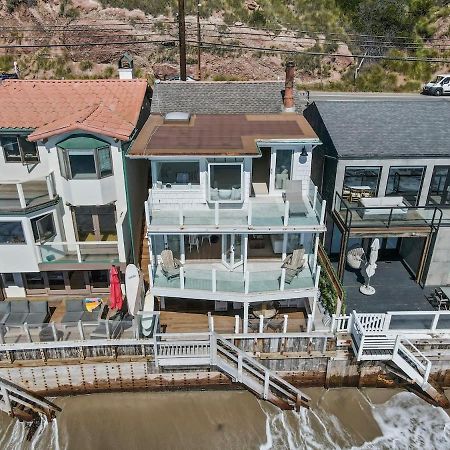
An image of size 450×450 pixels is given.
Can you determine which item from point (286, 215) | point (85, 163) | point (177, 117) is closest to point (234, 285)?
point (286, 215)

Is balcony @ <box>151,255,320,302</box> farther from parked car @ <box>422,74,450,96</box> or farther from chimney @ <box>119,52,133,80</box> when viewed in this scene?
parked car @ <box>422,74,450,96</box>

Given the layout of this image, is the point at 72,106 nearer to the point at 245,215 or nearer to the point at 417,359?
the point at 245,215

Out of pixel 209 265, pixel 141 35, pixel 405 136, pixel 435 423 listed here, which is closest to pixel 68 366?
pixel 209 265

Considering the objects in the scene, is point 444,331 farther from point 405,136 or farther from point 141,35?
point 141,35

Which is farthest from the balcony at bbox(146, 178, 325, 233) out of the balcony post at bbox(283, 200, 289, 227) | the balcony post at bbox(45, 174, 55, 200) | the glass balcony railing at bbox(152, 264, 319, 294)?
the balcony post at bbox(45, 174, 55, 200)

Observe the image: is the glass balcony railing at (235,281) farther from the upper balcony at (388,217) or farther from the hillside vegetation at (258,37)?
the hillside vegetation at (258,37)

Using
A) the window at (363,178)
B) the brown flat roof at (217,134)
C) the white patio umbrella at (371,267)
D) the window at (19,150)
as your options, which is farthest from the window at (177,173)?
the white patio umbrella at (371,267)
